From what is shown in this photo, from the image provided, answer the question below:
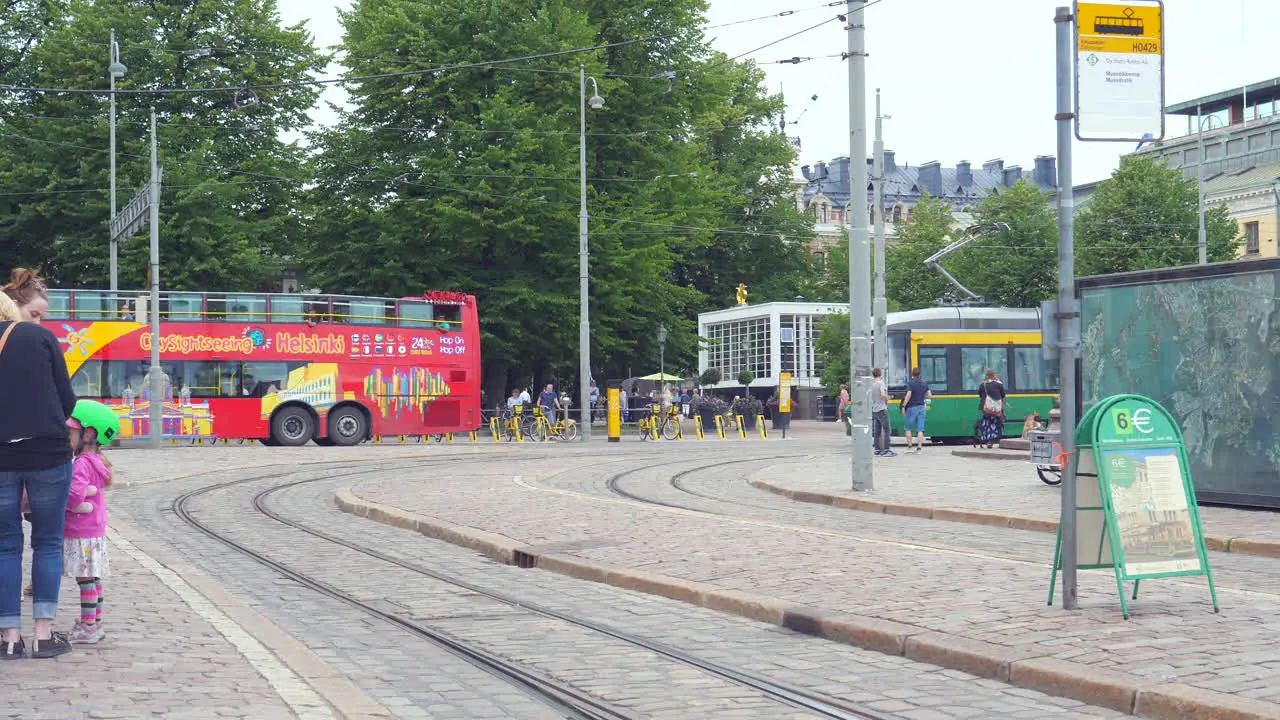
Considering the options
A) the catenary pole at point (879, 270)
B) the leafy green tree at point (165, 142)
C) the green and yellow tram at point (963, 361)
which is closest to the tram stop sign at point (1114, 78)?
the catenary pole at point (879, 270)

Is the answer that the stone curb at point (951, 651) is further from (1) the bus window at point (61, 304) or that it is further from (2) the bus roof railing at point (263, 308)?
(2) the bus roof railing at point (263, 308)

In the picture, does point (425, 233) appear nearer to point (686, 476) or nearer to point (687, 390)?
point (687, 390)

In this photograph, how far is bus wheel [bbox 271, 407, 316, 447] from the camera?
34875 millimetres

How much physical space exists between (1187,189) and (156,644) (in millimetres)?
57249

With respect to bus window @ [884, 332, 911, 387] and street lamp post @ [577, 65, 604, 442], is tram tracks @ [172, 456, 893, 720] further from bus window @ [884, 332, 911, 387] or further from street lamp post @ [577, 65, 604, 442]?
street lamp post @ [577, 65, 604, 442]

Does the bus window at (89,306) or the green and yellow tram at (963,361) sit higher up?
the bus window at (89,306)

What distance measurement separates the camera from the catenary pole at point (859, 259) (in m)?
17.6

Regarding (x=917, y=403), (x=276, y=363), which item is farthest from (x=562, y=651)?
(x=276, y=363)

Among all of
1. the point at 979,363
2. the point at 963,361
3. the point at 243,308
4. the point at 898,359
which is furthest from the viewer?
the point at 979,363

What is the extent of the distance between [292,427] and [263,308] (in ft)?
9.38

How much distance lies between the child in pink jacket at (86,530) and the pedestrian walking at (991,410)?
24.1m

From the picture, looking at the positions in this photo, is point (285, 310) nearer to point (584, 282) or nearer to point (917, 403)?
point (584, 282)

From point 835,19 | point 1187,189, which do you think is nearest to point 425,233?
point 835,19

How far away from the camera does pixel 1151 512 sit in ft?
25.6
